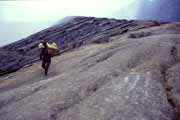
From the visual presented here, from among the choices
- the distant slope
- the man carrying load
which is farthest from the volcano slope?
the distant slope

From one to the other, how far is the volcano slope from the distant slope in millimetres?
18139

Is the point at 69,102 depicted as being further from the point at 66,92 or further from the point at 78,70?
the point at 78,70

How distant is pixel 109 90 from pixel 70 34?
115 feet

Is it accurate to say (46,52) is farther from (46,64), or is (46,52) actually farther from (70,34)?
(70,34)

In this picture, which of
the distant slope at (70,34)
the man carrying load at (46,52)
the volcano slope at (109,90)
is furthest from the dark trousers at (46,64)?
the distant slope at (70,34)

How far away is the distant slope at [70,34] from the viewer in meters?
42.9

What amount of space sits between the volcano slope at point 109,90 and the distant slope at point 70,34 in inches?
714

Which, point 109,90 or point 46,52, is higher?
point 109,90

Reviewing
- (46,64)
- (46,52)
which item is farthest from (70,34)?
(46,52)

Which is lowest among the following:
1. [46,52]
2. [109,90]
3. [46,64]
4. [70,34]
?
[70,34]

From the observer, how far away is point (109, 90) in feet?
57.1

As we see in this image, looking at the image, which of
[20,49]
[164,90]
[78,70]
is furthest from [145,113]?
[20,49]

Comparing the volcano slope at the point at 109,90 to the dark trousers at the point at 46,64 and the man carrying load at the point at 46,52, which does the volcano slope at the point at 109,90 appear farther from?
the man carrying load at the point at 46,52

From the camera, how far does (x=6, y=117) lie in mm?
16469
